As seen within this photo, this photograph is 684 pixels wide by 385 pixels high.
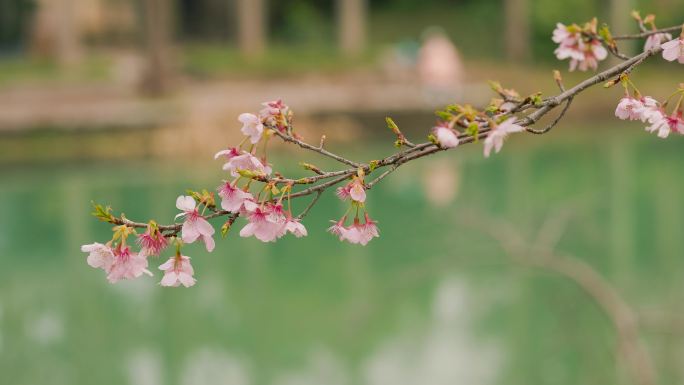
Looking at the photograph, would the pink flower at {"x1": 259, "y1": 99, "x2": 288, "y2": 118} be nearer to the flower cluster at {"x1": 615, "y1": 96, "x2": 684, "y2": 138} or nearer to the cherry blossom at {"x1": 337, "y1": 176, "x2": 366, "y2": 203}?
the cherry blossom at {"x1": 337, "y1": 176, "x2": 366, "y2": 203}

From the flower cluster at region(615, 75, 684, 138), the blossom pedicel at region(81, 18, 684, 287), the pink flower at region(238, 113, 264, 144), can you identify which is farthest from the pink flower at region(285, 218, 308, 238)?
the flower cluster at region(615, 75, 684, 138)

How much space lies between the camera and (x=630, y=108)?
1.55 metres

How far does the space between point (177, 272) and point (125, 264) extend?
0.08 m

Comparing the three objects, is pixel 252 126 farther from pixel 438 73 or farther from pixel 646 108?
pixel 438 73

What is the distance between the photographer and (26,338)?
22.0 feet

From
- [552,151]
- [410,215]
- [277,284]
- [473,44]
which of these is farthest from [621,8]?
[277,284]

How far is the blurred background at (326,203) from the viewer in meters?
6.13

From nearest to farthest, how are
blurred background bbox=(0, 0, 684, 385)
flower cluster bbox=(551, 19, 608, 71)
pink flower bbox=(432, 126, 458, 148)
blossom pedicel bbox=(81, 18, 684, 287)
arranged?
pink flower bbox=(432, 126, 458, 148) → blossom pedicel bbox=(81, 18, 684, 287) → flower cluster bbox=(551, 19, 608, 71) → blurred background bbox=(0, 0, 684, 385)

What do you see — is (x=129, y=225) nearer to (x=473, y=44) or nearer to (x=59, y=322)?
(x=59, y=322)

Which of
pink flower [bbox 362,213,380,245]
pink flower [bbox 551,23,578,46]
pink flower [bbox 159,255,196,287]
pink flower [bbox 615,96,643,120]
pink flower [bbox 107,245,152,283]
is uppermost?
pink flower [bbox 551,23,578,46]

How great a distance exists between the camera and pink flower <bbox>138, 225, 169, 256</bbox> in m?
1.43

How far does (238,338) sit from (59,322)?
1208 mm

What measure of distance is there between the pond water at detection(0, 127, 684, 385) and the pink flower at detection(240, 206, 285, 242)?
9.02 feet

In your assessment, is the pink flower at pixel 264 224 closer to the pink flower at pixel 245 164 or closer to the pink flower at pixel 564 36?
the pink flower at pixel 245 164
